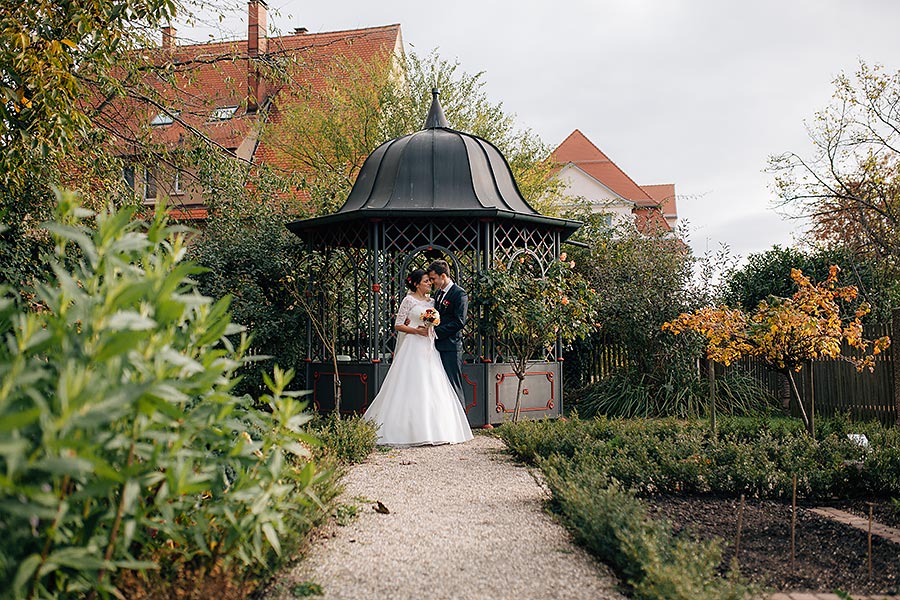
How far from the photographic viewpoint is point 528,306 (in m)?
→ 11.3

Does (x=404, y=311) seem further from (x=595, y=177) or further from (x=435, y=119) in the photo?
(x=595, y=177)

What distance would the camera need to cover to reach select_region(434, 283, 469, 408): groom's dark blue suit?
1002 centimetres

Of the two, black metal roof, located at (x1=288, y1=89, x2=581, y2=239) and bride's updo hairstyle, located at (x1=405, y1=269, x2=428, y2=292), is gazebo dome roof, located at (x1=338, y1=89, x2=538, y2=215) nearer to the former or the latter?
black metal roof, located at (x1=288, y1=89, x2=581, y2=239)

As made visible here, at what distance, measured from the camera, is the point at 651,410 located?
14195 millimetres

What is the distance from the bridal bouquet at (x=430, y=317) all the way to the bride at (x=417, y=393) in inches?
1.4

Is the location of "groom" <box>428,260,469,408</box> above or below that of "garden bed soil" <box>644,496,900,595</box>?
above

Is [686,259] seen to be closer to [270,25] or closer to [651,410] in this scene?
[651,410]

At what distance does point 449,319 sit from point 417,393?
1.09m

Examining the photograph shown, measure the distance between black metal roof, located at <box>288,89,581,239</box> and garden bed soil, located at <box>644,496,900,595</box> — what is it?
6282 millimetres

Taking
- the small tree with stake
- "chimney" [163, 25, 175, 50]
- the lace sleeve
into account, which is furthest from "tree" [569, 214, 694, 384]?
"chimney" [163, 25, 175, 50]

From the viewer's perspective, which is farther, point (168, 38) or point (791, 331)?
point (168, 38)

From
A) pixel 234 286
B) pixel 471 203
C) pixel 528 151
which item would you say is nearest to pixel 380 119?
pixel 528 151

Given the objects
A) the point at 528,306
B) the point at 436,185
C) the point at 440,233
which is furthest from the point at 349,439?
the point at 436,185

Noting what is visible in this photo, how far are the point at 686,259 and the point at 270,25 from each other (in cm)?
872
